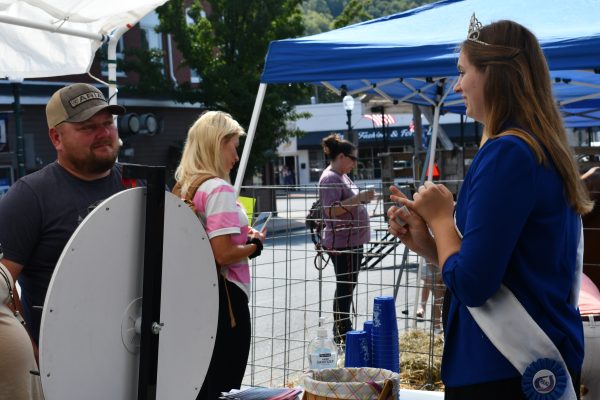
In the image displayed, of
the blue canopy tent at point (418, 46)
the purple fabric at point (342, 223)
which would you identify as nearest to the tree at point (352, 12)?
the purple fabric at point (342, 223)

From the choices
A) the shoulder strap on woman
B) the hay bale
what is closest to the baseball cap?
the shoulder strap on woman

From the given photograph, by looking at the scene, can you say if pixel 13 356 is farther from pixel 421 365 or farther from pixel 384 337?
pixel 421 365

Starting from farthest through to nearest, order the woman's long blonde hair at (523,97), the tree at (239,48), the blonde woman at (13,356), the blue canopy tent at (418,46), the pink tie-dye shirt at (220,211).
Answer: the tree at (239,48)
the blue canopy tent at (418,46)
the pink tie-dye shirt at (220,211)
the blonde woman at (13,356)
the woman's long blonde hair at (523,97)

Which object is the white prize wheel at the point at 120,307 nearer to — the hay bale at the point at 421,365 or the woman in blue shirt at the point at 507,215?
the woman in blue shirt at the point at 507,215

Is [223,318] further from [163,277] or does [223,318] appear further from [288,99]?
[288,99]

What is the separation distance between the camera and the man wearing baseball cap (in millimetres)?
3076

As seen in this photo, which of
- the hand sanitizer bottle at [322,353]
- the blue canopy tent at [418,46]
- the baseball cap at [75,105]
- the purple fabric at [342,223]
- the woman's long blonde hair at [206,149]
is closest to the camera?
the baseball cap at [75,105]

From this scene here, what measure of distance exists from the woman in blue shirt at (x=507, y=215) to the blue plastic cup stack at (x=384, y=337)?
3.38 feet

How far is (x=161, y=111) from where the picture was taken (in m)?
31.5

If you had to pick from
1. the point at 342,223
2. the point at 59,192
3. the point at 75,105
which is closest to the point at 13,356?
the point at 59,192

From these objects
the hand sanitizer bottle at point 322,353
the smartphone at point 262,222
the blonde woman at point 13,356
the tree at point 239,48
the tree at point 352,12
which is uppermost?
the tree at point 352,12

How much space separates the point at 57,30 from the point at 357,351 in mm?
2521

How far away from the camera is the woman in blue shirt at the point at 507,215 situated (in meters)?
2.22

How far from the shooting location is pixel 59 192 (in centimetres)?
318
